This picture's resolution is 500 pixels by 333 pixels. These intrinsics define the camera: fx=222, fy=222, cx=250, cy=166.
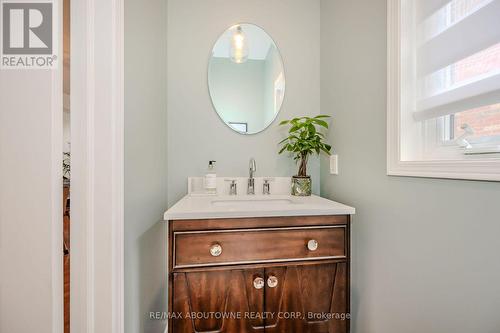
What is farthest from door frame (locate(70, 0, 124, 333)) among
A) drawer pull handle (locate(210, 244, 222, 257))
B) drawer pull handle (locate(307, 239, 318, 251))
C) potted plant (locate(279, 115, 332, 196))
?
potted plant (locate(279, 115, 332, 196))

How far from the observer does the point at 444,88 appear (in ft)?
2.54

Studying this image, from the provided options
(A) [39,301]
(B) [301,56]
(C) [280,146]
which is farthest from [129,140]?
(B) [301,56]

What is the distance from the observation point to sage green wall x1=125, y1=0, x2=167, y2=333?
34.8 inches

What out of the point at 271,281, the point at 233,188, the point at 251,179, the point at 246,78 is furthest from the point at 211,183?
the point at 246,78

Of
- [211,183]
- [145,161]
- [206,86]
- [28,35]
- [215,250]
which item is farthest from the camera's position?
[206,86]

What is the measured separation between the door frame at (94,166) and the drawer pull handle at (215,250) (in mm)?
340

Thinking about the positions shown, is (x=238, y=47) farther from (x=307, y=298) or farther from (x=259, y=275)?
(x=307, y=298)

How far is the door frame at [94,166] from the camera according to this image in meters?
0.75

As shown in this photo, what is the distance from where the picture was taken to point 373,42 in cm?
101

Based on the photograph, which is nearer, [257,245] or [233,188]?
[257,245]

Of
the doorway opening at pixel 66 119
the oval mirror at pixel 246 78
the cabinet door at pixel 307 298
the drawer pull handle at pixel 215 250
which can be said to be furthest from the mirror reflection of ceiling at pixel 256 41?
the cabinet door at pixel 307 298

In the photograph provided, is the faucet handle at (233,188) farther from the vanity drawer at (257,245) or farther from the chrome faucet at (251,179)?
the vanity drawer at (257,245)

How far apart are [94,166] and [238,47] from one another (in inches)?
44.7

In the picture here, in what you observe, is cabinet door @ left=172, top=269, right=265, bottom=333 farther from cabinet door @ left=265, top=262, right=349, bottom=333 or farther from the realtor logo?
the realtor logo
